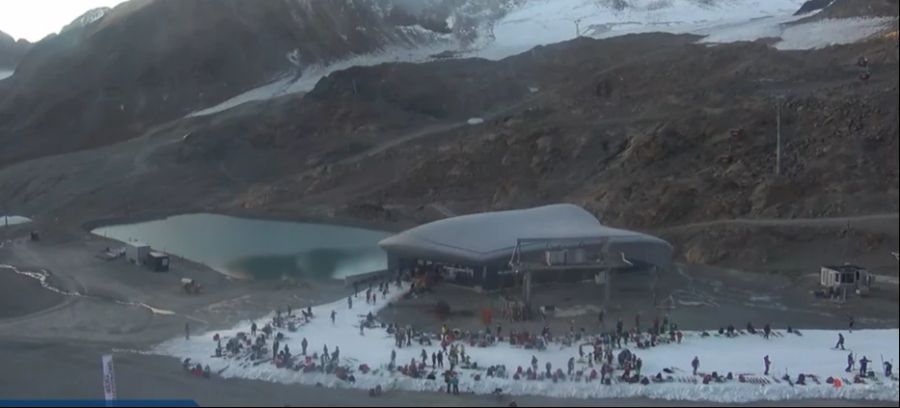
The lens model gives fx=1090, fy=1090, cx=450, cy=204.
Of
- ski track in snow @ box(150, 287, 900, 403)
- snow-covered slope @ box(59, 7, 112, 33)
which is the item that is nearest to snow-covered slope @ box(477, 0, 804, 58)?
snow-covered slope @ box(59, 7, 112, 33)

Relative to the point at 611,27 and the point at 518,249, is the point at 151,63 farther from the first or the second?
the point at 518,249

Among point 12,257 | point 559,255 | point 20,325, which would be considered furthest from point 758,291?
point 12,257

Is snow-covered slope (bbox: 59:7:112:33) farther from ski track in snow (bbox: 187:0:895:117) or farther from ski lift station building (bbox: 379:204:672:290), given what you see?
ski lift station building (bbox: 379:204:672:290)

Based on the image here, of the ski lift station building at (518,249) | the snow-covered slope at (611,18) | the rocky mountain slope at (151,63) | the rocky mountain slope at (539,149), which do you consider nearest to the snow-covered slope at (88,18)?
the rocky mountain slope at (151,63)

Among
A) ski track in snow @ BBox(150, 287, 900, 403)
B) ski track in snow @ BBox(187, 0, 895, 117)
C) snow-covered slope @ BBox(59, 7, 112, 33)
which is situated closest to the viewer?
ski track in snow @ BBox(150, 287, 900, 403)

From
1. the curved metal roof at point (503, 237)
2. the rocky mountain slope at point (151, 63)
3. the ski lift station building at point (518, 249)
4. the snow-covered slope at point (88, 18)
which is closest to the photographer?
the ski lift station building at point (518, 249)

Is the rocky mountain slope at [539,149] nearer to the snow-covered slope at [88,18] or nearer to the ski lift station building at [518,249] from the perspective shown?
the ski lift station building at [518,249]

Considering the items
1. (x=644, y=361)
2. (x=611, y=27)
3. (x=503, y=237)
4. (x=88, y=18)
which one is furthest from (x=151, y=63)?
(x=644, y=361)

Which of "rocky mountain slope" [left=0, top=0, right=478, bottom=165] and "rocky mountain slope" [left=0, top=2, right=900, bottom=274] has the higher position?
"rocky mountain slope" [left=0, top=0, right=478, bottom=165]
